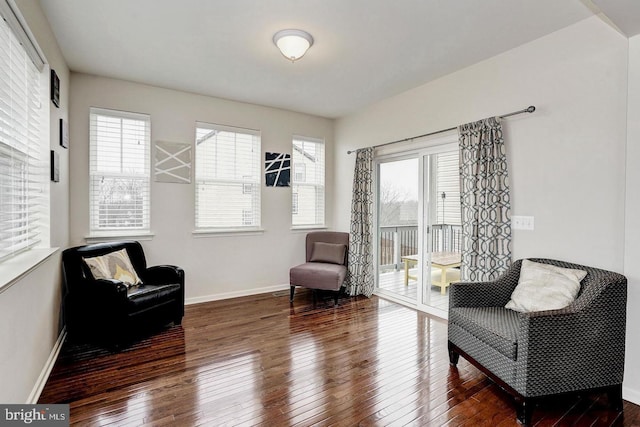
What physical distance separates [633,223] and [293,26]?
284 cm

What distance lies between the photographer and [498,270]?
3.03 m

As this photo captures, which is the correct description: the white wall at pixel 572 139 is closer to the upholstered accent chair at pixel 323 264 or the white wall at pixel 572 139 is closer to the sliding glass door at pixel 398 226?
the sliding glass door at pixel 398 226

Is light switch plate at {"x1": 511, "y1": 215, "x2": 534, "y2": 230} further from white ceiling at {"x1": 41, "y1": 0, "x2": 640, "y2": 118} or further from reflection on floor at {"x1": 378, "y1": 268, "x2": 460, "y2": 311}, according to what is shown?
white ceiling at {"x1": 41, "y1": 0, "x2": 640, "y2": 118}

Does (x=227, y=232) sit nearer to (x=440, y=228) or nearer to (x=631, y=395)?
(x=440, y=228)

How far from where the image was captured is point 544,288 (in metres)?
2.35

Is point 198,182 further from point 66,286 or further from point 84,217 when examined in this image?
point 66,286

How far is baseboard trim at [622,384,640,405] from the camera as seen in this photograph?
2209 millimetres

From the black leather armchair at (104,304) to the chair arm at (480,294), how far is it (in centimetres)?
274

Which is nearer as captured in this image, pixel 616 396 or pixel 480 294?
pixel 616 396

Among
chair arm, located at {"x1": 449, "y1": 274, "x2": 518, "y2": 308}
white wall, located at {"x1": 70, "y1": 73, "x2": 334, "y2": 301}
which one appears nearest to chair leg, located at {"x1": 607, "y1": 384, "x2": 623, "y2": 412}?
chair arm, located at {"x1": 449, "y1": 274, "x2": 518, "y2": 308}

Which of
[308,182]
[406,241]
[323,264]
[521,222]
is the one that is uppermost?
[308,182]

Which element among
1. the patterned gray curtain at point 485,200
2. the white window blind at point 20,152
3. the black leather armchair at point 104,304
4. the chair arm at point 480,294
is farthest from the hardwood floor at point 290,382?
the white window blind at point 20,152

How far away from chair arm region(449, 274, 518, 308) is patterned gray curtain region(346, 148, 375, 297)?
2.10 meters

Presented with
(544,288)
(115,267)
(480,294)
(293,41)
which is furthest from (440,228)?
(115,267)
